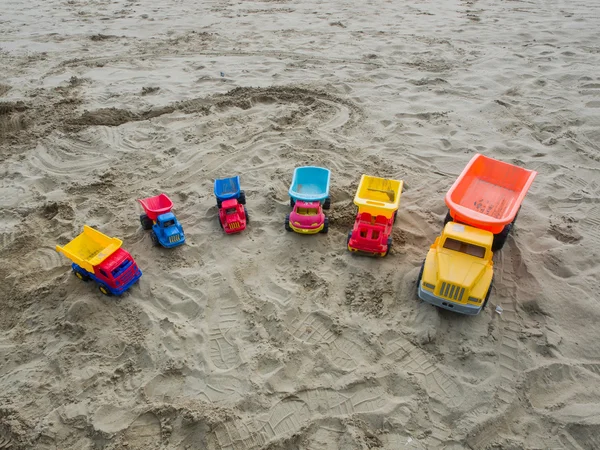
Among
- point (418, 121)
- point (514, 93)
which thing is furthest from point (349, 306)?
point (514, 93)

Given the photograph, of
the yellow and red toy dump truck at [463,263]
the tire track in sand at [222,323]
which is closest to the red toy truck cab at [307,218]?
the tire track in sand at [222,323]

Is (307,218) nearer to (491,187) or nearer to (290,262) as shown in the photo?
(290,262)

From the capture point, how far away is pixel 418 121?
5000 millimetres

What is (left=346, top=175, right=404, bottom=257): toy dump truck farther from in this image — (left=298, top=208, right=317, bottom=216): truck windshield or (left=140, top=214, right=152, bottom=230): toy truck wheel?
(left=140, top=214, right=152, bottom=230): toy truck wheel

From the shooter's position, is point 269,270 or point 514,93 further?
point 514,93

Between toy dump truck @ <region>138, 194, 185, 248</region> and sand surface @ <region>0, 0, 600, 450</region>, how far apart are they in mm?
126

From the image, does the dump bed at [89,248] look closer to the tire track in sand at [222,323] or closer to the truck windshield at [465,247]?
the tire track in sand at [222,323]

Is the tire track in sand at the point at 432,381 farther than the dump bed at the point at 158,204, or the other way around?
the dump bed at the point at 158,204

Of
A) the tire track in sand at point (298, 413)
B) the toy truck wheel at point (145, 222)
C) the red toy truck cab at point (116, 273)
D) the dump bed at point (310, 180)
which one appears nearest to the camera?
the tire track in sand at point (298, 413)

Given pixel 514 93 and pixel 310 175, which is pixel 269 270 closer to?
pixel 310 175

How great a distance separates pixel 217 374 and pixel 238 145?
283cm

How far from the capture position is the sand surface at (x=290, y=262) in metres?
2.34

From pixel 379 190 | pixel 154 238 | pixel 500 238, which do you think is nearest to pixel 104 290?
pixel 154 238

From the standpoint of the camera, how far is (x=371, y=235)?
317cm
